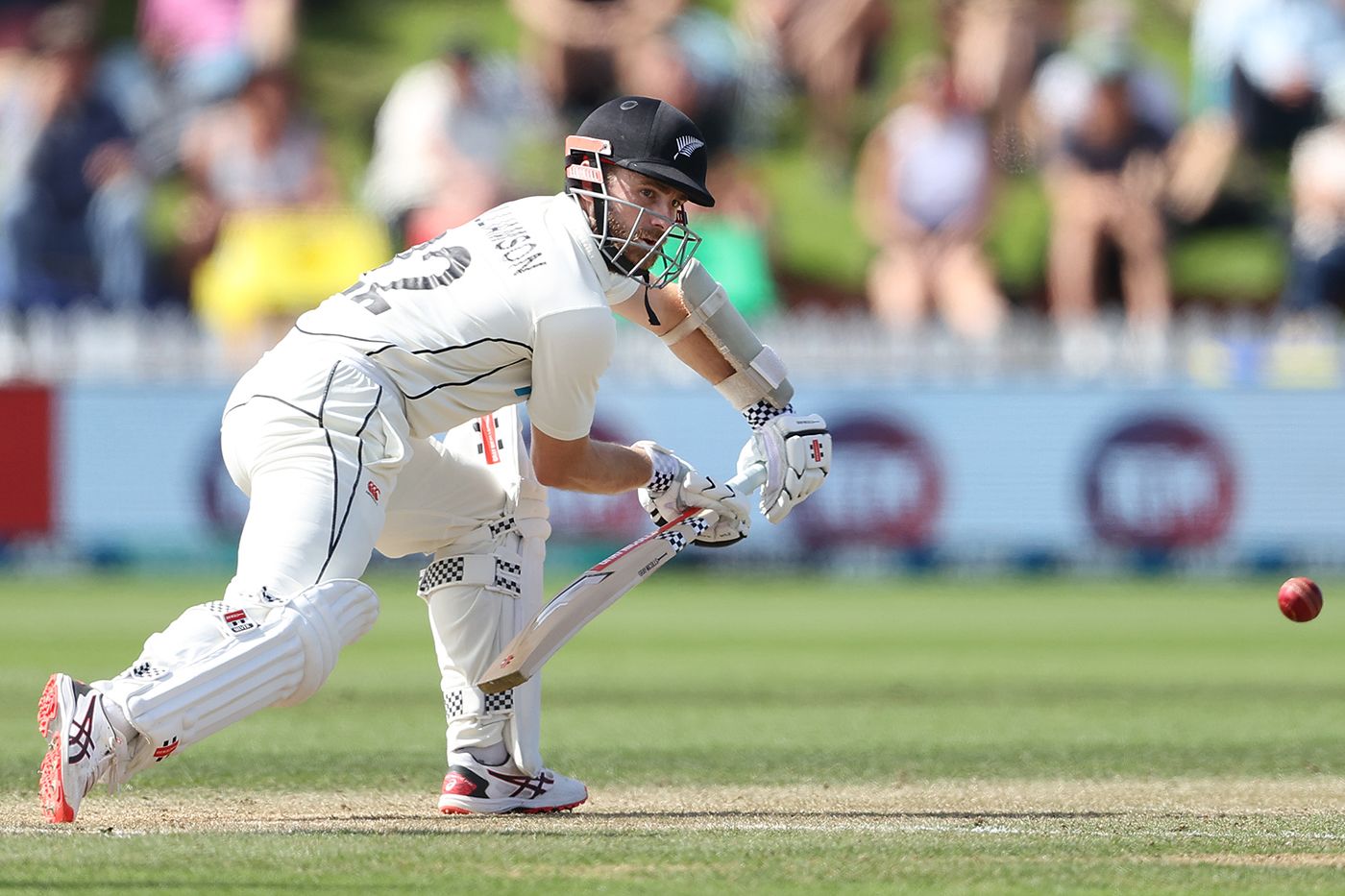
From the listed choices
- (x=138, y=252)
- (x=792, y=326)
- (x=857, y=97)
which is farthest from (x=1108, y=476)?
(x=138, y=252)

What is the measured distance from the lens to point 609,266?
5250mm

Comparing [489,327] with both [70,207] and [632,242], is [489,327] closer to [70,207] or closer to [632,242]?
[632,242]

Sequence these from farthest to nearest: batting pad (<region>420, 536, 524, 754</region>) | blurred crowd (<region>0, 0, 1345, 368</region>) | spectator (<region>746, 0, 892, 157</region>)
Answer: spectator (<region>746, 0, 892, 157</region>) → blurred crowd (<region>0, 0, 1345, 368</region>) → batting pad (<region>420, 536, 524, 754</region>)

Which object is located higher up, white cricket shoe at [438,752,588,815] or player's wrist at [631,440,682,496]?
player's wrist at [631,440,682,496]

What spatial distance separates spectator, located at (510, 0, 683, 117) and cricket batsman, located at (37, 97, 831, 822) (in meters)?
14.8

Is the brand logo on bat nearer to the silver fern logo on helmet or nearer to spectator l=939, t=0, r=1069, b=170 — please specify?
the silver fern logo on helmet

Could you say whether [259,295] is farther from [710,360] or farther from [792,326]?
[710,360]

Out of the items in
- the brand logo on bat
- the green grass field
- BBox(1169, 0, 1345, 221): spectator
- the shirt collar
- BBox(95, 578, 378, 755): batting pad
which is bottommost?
the green grass field

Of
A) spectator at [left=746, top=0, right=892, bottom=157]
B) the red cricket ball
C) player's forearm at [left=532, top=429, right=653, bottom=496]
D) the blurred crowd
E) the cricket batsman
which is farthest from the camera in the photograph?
spectator at [left=746, top=0, right=892, bottom=157]

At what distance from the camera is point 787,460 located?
5512 mm

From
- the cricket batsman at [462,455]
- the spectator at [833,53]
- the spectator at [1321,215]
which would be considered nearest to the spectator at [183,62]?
the spectator at [833,53]

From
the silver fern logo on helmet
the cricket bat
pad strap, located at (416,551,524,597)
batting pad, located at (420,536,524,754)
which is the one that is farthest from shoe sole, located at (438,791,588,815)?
the silver fern logo on helmet

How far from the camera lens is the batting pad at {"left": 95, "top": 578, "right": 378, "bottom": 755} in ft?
14.8

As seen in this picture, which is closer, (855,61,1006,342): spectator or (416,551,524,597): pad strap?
(416,551,524,597): pad strap
